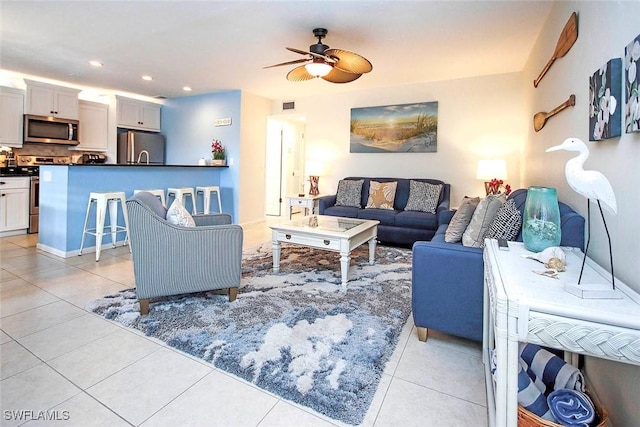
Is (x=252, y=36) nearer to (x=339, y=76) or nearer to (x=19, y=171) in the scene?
(x=339, y=76)

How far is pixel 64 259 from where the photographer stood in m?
3.65

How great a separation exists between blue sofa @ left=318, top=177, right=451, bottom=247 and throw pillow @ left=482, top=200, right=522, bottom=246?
2.15 meters

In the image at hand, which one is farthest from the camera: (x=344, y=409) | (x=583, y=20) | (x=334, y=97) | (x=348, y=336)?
(x=334, y=97)

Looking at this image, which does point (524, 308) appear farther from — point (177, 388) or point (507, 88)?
point (507, 88)

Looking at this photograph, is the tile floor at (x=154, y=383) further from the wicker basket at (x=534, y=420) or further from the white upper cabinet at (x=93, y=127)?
the white upper cabinet at (x=93, y=127)

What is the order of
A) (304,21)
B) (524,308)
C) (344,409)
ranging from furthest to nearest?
(304,21) < (344,409) < (524,308)

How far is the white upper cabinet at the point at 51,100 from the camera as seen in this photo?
5.03 meters

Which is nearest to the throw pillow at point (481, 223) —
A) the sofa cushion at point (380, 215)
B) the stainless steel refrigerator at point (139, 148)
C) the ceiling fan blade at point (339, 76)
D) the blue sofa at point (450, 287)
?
the blue sofa at point (450, 287)

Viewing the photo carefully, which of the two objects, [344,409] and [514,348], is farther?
[344,409]

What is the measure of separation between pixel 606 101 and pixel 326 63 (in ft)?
6.93

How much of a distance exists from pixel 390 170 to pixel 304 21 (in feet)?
9.26

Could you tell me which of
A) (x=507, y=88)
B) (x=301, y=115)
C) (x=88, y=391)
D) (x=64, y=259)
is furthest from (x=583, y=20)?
(x=64, y=259)

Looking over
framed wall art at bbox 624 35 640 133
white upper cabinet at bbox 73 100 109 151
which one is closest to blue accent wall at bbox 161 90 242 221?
white upper cabinet at bbox 73 100 109 151

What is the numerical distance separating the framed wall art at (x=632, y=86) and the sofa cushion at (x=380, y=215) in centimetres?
312
